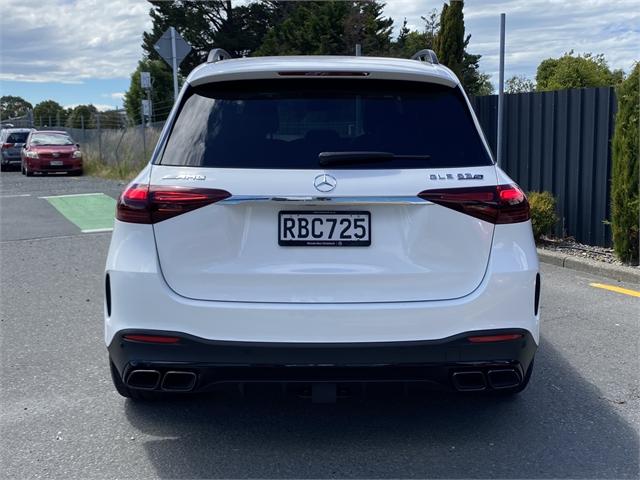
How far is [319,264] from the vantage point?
3061 millimetres

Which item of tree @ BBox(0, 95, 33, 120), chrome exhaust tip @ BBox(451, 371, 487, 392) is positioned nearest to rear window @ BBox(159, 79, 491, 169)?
chrome exhaust tip @ BBox(451, 371, 487, 392)

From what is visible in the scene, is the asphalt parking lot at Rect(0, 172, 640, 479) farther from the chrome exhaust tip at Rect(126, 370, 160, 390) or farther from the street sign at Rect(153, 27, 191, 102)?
the street sign at Rect(153, 27, 191, 102)

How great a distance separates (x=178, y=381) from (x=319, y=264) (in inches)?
32.4

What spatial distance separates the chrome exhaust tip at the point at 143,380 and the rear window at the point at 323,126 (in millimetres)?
949

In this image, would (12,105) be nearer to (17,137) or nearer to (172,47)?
(17,137)

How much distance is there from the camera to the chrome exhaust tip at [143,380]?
320 centimetres

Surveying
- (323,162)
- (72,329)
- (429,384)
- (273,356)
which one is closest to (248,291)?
(273,356)

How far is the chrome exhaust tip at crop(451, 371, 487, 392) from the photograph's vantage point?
3154mm

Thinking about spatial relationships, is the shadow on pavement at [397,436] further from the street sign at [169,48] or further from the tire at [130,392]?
the street sign at [169,48]

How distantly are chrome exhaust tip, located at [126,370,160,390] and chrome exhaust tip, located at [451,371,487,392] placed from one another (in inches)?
51.4

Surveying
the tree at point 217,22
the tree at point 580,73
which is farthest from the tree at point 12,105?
the tree at point 580,73

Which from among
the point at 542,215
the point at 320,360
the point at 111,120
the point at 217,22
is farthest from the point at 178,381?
the point at 217,22

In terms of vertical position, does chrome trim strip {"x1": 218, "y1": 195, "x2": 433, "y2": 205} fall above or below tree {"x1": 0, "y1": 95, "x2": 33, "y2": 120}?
below

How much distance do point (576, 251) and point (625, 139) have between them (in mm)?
1594
